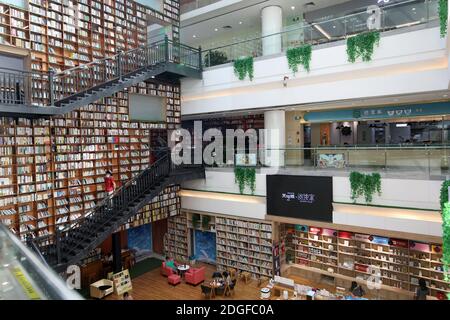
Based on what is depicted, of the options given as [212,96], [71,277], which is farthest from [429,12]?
[71,277]

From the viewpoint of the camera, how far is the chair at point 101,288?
29.1ft

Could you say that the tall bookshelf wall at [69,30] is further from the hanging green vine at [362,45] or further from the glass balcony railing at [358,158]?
the hanging green vine at [362,45]

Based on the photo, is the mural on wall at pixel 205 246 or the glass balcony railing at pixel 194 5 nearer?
the mural on wall at pixel 205 246

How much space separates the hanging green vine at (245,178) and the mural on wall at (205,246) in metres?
2.44

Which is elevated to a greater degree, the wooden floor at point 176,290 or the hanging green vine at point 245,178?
the hanging green vine at point 245,178

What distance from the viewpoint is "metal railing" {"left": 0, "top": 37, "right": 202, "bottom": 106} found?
7.05 metres

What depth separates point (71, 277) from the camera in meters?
9.09

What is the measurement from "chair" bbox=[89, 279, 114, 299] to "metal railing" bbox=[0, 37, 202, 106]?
5160 mm

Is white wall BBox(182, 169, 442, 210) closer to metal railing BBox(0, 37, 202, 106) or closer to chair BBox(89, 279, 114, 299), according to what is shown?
metal railing BBox(0, 37, 202, 106)

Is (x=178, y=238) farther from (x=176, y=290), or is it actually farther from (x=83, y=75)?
(x=83, y=75)

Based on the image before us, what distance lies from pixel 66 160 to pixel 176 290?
16.3 feet

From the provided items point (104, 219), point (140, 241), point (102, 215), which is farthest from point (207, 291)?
point (140, 241)

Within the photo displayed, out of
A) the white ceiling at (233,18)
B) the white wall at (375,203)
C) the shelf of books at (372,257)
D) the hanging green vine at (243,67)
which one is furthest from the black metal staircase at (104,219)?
the white ceiling at (233,18)
